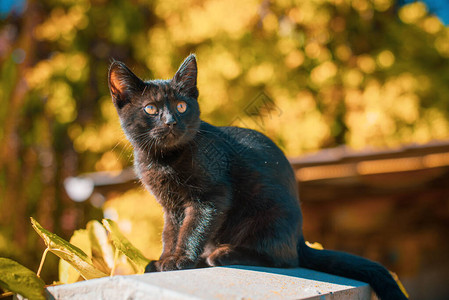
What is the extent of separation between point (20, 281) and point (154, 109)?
22.8 inches

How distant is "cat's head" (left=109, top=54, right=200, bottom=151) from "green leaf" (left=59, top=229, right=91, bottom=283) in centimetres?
32

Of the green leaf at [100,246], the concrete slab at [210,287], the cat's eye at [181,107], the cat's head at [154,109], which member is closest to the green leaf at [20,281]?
the concrete slab at [210,287]

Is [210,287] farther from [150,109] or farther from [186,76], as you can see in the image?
[186,76]

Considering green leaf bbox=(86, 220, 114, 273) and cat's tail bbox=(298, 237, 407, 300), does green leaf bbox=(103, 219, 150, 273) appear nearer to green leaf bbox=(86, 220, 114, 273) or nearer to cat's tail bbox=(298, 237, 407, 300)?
green leaf bbox=(86, 220, 114, 273)

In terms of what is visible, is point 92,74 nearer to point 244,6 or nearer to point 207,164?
point 244,6

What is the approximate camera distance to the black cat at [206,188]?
3.94 feet

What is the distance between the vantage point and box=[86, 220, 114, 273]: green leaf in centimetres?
121

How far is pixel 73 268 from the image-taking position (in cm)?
113

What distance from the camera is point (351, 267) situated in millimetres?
1278

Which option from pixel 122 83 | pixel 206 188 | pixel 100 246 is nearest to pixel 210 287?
pixel 206 188

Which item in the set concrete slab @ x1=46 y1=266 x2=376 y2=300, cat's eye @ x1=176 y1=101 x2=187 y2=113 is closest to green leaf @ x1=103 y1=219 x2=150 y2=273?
concrete slab @ x1=46 y1=266 x2=376 y2=300

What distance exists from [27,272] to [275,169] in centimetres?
76

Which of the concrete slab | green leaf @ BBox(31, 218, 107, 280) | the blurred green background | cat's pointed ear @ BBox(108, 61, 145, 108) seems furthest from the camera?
the blurred green background

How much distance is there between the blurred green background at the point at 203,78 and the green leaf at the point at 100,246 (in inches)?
96.9
